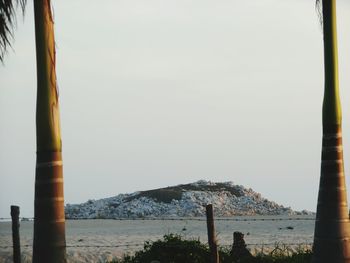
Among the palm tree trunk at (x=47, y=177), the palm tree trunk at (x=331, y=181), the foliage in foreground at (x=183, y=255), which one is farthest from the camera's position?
the foliage in foreground at (x=183, y=255)

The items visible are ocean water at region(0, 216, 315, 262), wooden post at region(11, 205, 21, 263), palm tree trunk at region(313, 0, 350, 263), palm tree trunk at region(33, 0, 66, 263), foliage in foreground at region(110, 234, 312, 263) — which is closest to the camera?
palm tree trunk at region(33, 0, 66, 263)

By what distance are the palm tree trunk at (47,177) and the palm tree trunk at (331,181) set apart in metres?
5.17

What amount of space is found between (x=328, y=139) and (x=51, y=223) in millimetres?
5754

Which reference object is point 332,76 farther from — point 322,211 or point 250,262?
point 250,262

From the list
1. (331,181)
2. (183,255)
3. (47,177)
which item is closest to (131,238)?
(183,255)

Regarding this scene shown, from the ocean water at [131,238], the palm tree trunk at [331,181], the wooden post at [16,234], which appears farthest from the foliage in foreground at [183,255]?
the palm tree trunk at [331,181]

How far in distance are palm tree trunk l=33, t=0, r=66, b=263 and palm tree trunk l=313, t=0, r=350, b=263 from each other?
5172 millimetres

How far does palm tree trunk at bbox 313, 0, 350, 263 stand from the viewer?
599 inches

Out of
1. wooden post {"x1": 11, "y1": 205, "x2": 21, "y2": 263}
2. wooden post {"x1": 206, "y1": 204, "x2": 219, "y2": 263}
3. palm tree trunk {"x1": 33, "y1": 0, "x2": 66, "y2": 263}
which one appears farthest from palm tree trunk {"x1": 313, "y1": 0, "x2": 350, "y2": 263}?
wooden post {"x1": 11, "y1": 205, "x2": 21, "y2": 263}

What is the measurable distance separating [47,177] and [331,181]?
5622 millimetres

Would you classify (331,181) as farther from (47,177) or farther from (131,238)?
(131,238)

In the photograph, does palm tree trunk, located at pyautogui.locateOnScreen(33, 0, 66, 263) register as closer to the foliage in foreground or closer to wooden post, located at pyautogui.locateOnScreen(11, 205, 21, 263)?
wooden post, located at pyautogui.locateOnScreen(11, 205, 21, 263)

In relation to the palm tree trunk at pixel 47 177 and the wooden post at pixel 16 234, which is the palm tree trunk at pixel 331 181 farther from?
the wooden post at pixel 16 234

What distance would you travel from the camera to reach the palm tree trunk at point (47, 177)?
12953 mm
